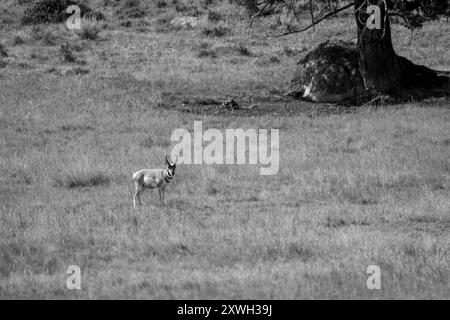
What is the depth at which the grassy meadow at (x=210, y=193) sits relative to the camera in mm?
8469

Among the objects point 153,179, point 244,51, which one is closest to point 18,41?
point 244,51

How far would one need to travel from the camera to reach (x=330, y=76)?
2447 centimetres

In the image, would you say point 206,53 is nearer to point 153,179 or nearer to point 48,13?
point 48,13

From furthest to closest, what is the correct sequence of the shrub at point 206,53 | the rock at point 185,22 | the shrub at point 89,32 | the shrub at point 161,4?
1. the shrub at point 161,4
2. the rock at point 185,22
3. the shrub at point 89,32
4. the shrub at point 206,53

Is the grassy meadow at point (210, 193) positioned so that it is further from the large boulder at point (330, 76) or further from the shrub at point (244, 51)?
the shrub at point (244, 51)

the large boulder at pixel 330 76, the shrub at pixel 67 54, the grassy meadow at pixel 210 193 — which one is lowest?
the grassy meadow at pixel 210 193

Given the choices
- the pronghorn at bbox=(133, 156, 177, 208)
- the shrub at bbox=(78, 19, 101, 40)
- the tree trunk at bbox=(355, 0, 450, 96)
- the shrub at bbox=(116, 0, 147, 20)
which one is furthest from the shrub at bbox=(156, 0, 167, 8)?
the pronghorn at bbox=(133, 156, 177, 208)

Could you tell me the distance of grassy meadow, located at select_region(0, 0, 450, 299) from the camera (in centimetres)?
847

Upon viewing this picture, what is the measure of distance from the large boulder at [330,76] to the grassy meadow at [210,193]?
998 millimetres

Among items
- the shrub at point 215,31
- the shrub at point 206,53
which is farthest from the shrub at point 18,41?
the shrub at point 206,53

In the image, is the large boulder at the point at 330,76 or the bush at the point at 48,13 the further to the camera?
the bush at the point at 48,13

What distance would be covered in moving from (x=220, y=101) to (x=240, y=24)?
19.0 metres

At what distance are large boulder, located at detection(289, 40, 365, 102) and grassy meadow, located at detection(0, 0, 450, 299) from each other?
100 cm
